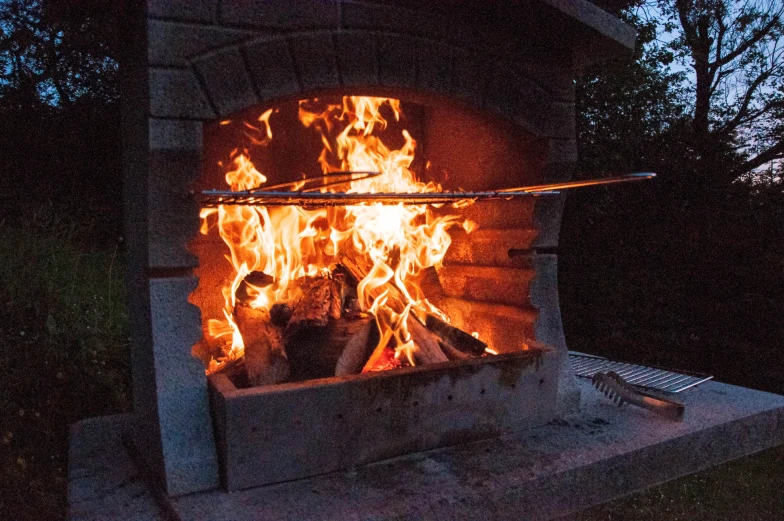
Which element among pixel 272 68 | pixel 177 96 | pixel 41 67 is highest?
pixel 41 67

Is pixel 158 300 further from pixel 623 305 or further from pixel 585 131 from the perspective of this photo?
pixel 585 131

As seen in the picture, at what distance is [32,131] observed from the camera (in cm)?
773

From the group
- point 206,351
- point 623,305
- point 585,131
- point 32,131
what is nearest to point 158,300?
point 206,351

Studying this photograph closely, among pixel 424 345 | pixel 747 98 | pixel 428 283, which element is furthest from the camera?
pixel 747 98

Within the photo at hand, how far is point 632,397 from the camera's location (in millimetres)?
3178

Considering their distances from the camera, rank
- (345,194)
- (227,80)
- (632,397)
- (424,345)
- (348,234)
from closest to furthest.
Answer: (345,194) < (227,80) < (424,345) < (632,397) < (348,234)

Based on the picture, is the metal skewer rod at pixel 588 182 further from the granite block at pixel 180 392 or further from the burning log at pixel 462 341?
the granite block at pixel 180 392

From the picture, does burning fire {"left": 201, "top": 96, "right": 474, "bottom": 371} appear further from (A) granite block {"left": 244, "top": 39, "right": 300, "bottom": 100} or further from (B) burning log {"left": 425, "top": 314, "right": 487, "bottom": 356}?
(A) granite block {"left": 244, "top": 39, "right": 300, "bottom": 100}

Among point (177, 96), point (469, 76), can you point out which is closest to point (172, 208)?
point (177, 96)

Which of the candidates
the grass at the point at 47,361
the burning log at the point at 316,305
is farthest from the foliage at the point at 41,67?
the burning log at the point at 316,305

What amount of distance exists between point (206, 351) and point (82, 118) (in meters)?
6.17

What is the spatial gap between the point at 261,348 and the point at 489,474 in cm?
102

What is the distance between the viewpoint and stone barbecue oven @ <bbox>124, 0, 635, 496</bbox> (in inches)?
88.0

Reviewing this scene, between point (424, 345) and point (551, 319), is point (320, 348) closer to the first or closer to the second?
point (424, 345)
